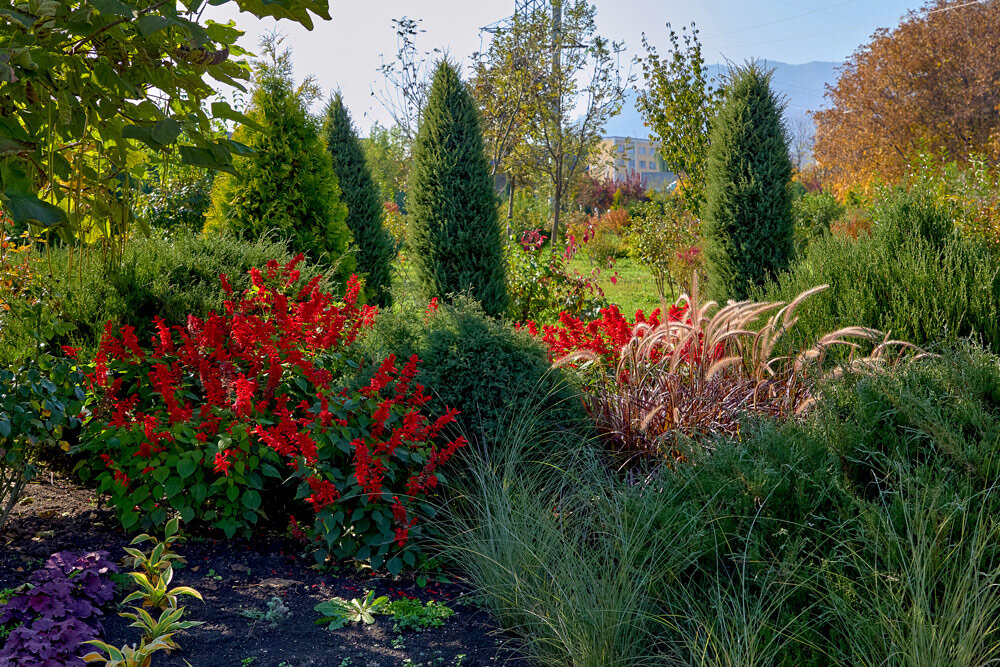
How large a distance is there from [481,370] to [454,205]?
4092mm

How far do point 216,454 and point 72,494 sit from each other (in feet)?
4.36

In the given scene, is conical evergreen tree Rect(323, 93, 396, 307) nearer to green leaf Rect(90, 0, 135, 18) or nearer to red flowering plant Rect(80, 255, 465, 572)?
red flowering plant Rect(80, 255, 465, 572)

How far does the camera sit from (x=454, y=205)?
7504 millimetres

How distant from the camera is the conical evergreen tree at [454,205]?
7.50m

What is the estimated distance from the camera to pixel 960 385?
3.04 metres

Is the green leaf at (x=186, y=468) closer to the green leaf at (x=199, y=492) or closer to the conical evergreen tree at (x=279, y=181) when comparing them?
the green leaf at (x=199, y=492)

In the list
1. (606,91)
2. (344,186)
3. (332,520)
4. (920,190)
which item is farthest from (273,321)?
(606,91)

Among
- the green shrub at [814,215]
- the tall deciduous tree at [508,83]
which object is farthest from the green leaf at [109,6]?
the green shrub at [814,215]

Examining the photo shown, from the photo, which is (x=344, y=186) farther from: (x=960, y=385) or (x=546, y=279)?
(x=960, y=385)

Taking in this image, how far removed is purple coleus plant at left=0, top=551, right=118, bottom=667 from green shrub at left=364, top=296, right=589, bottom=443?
1.56m

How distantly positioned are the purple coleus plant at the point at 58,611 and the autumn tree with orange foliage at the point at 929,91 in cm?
1791

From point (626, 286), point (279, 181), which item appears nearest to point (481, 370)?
point (279, 181)

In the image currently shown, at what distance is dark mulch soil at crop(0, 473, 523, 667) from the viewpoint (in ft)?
8.02

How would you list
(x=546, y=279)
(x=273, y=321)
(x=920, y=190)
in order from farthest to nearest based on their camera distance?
(x=546, y=279), (x=920, y=190), (x=273, y=321)
